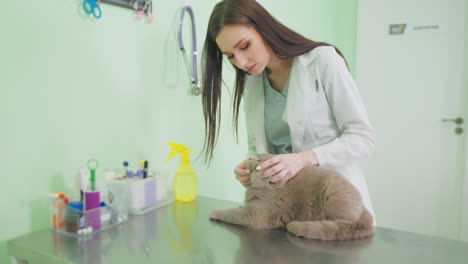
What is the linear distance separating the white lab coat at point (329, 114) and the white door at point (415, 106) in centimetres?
176

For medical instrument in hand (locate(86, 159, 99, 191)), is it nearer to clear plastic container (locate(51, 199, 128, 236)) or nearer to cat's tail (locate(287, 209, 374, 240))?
clear plastic container (locate(51, 199, 128, 236))

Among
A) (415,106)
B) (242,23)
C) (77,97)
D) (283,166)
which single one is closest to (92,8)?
(77,97)

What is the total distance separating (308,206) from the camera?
33.2 inches

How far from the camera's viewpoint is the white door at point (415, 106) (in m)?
2.46

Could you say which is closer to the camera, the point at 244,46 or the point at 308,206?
the point at 308,206

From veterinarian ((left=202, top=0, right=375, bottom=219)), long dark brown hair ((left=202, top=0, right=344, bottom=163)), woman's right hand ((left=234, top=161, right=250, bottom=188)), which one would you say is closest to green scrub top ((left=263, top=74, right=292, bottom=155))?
veterinarian ((left=202, top=0, right=375, bottom=219))

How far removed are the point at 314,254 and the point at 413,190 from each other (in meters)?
2.22

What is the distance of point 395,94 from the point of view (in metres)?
2.62

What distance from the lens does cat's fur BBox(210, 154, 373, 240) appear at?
802 mm

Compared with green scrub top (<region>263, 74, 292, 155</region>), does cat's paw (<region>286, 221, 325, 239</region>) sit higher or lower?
lower

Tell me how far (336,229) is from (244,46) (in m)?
0.56

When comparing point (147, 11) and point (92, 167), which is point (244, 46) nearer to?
point (147, 11)

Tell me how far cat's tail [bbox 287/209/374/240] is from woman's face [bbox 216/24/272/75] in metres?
0.48

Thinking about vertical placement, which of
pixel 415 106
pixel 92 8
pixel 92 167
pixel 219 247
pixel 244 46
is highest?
pixel 92 8
